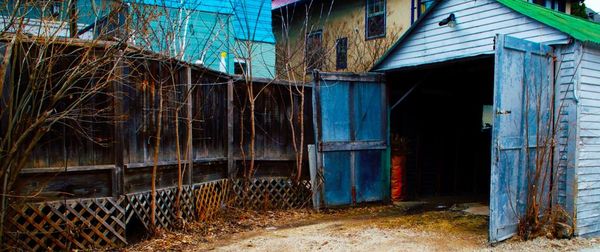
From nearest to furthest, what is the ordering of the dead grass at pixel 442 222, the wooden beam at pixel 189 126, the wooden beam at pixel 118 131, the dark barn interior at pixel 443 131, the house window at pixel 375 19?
the wooden beam at pixel 118 131 < the wooden beam at pixel 189 126 < the dead grass at pixel 442 222 < the dark barn interior at pixel 443 131 < the house window at pixel 375 19

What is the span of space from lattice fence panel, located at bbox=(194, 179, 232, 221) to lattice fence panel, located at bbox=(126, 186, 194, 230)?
0.13m

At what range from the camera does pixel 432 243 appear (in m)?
6.11

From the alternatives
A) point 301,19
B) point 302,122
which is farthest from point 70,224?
point 301,19

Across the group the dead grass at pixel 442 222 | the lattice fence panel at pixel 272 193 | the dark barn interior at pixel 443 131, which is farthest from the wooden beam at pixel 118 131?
the dark barn interior at pixel 443 131

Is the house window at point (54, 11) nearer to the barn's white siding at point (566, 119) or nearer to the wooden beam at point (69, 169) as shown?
the wooden beam at point (69, 169)

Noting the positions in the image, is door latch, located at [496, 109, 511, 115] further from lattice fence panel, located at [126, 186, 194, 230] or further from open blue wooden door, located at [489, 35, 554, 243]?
lattice fence panel, located at [126, 186, 194, 230]

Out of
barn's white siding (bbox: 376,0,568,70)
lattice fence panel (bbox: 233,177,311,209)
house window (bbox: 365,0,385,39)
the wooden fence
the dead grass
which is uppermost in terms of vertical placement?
house window (bbox: 365,0,385,39)

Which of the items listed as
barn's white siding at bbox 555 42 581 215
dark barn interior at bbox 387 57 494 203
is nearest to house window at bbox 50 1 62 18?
dark barn interior at bbox 387 57 494 203

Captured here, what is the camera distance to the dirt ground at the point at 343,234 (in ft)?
19.2

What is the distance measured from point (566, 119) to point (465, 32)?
212 centimetres

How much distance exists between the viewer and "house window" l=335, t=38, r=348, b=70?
1489 cm

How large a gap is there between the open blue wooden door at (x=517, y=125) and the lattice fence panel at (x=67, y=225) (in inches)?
175

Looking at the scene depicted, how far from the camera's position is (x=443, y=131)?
418 inches

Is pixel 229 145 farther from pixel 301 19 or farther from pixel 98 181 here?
pixel 301 19
